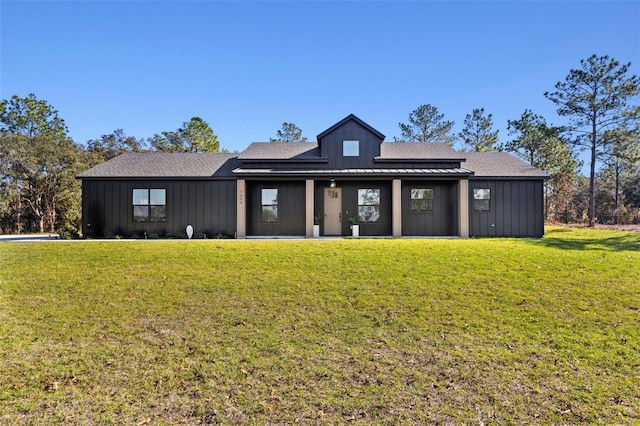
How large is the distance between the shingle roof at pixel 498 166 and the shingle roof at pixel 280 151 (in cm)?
768

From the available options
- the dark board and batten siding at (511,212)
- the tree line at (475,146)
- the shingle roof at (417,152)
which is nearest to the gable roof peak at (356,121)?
the shingle roof at (417,152)

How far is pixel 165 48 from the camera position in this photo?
14.2 m

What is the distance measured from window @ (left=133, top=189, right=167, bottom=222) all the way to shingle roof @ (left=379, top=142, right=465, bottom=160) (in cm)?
1036

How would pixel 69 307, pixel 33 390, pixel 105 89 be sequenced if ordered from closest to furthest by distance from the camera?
pixel 33 390 → pixel 69 307 → pixel 105 89

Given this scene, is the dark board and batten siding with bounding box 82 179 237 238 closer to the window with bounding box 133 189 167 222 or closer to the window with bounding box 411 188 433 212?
the window with bounding box 133 189 167 222

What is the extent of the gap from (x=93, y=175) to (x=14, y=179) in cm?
1058

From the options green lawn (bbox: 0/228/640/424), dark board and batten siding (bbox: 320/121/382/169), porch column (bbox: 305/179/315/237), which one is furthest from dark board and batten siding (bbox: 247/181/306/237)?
green lawn (bbox: 0/228/640/424)

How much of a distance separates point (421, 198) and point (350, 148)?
4.04 meters

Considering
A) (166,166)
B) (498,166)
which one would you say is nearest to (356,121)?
(498,166)

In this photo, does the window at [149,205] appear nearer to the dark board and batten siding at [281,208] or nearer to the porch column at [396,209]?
the dark board and batten siding at [281,208]

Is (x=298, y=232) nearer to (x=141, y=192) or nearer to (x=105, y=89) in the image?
(x=141, y=192)

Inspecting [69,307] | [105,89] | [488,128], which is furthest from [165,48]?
[488,128]

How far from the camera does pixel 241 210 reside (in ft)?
46.2

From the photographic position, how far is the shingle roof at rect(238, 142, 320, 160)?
50.0 feet
